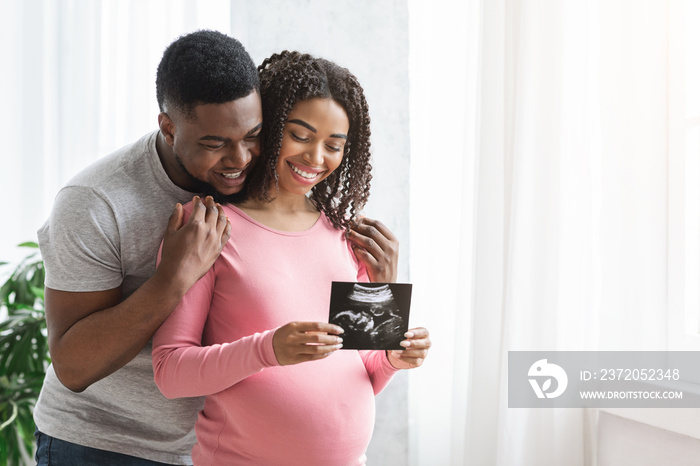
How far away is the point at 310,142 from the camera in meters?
1.24

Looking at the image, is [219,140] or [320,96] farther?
[320,96]

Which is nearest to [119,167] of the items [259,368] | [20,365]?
[259,368]

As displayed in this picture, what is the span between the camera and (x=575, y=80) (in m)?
1.90

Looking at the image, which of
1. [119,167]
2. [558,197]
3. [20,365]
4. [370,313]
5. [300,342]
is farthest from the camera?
[20,365]

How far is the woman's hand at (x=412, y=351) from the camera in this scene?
3.89 feet

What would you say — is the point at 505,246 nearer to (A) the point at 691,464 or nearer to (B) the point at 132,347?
(A) the point at 691,464

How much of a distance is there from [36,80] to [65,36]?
0.21m

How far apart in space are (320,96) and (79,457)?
0.89 metres

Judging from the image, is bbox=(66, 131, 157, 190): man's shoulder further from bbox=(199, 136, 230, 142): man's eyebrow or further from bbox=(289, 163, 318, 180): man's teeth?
bbox=(289, 163, 318, 180): man's teeth

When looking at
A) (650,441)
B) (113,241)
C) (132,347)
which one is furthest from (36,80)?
(650,441)

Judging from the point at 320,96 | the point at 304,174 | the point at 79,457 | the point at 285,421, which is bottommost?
the point at 79,457

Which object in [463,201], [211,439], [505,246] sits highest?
[463,201]

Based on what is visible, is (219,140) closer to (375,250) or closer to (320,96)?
(320,96)

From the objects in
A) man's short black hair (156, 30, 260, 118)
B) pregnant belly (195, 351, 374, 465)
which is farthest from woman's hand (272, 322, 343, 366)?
man's short black hair (156, 30, 260, 118)
